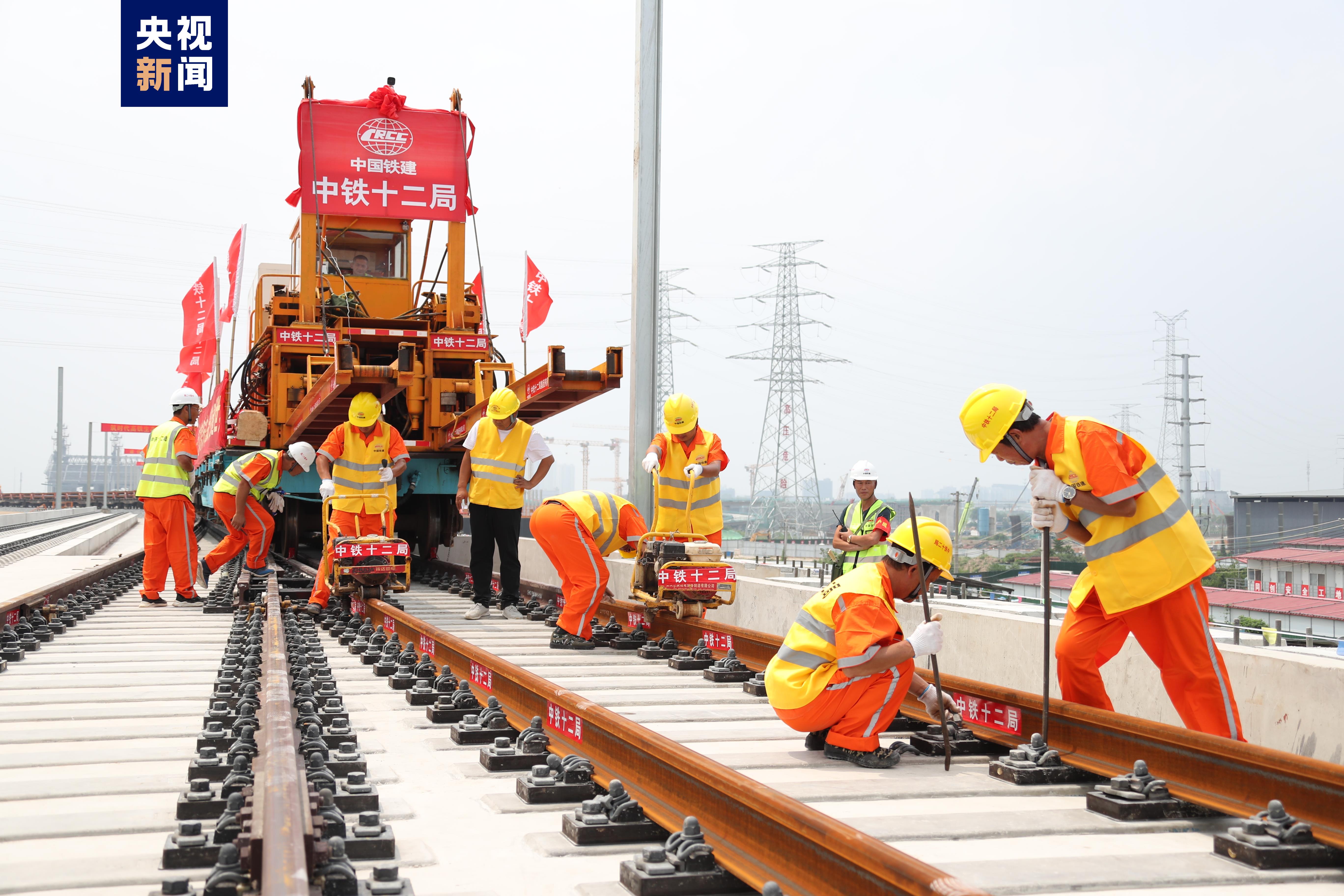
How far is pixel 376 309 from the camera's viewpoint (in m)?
14.0

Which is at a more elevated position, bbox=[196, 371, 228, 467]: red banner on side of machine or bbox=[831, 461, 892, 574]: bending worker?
bbox=[196, 371, 228, 467]: red banner on side of machine

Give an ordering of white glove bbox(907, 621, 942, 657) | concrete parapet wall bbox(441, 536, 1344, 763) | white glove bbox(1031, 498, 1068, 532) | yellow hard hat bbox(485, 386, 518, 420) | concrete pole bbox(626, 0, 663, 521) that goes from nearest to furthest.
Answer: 1. white glove bbox(907, 621, 942, 657)
2. white glove bbox(1031, 498, 1068, 532)
3. concrete parapet wall bbox(441, 536, 1344, 763)
4. yellow hard hat bbox(485, 386, 518, 420)
5. concrete pole bbox(626, 0, 663, 521)

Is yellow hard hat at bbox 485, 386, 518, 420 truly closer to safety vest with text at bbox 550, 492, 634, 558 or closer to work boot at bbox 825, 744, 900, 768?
safety vest with text at bbox 550, 492, 634, 558

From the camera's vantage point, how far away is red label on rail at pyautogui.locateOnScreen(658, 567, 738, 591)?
6953mm

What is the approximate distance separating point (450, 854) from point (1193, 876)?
72.8 inches

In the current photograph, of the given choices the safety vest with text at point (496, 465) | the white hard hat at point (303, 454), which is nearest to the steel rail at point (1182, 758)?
the safety vest with text at point (496, 465)

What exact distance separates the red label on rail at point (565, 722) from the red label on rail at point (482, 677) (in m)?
0.81

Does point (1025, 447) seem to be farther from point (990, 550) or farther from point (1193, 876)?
point (990, 550)

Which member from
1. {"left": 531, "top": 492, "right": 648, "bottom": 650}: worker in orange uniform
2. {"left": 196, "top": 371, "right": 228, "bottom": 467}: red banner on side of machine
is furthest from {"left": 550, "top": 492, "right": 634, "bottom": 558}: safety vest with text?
{"left": 196, "top": 371, "right": 228, "bottom": 467}: red banner on side of machine

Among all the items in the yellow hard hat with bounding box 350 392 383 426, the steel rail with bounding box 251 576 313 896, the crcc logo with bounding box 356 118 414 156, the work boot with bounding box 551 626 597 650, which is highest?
the crcc logo with bounding box 356 118 414 156

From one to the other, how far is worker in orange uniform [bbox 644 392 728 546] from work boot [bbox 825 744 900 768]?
3.95 metres

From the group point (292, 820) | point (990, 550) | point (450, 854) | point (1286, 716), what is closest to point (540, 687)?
point (450, 854)

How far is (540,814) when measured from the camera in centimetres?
323

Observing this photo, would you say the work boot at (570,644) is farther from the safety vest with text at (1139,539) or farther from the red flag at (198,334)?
the red flag at (198,334)
